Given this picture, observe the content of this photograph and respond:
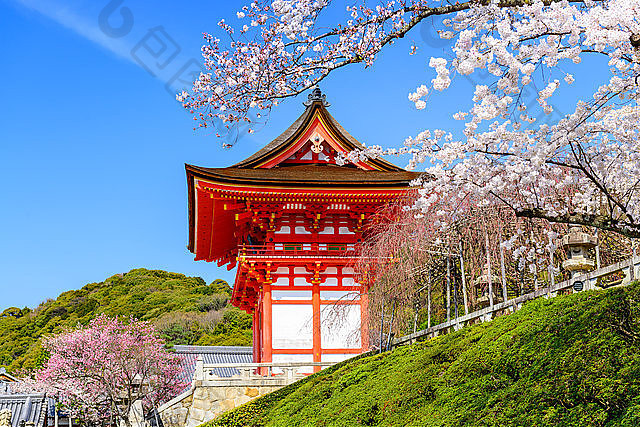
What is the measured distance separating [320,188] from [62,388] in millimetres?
17127

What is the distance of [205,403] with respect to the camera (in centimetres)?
1652

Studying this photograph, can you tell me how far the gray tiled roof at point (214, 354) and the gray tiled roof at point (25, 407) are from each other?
40.9 ft

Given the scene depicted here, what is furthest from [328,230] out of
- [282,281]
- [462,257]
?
[462,257]

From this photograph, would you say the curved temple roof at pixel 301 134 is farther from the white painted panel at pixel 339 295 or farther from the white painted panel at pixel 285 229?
→ the white painted panel at pixel 339 295

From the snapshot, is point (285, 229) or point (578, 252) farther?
point (285, 229)

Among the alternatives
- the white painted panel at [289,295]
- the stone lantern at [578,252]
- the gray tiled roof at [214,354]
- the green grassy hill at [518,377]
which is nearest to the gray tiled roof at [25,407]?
the white painted panel at [289,295]

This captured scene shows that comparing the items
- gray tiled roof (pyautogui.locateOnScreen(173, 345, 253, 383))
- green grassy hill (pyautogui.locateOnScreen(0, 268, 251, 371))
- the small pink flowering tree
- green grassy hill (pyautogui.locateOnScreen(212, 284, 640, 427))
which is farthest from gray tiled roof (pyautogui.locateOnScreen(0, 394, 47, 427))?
green grassy hill (pyautogui.locateOnScreen(0, 268, 251, 371))

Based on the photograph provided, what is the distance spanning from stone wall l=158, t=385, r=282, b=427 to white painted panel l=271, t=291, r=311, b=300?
2544mm

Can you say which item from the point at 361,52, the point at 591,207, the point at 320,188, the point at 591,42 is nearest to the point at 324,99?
the point at 320,188

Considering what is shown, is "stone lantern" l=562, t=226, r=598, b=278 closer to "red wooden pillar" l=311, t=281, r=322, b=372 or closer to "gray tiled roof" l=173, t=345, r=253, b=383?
"red wooden pillar" l=311, t=281, r=322, b=372

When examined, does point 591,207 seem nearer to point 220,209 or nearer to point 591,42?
point 591,42

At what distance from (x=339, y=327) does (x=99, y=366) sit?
1289 centimetres

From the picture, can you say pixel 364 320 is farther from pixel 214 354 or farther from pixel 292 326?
pixel 214 354

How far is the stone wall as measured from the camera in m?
16.5
